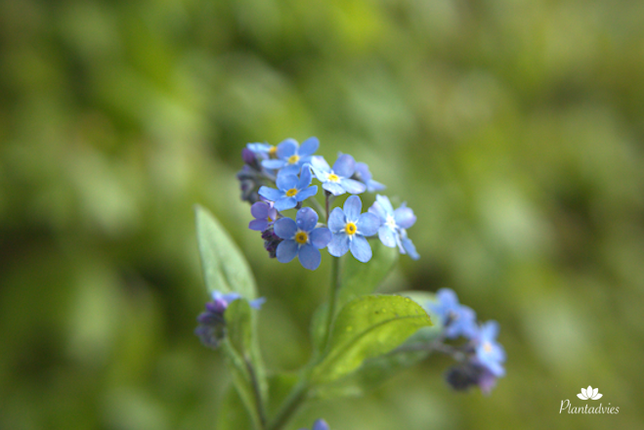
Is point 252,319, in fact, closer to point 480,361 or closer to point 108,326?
point 480,361

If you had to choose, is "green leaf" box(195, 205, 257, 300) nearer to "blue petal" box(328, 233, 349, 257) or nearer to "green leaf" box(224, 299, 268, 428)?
"green leaf" box(224, 299, 268, 428)

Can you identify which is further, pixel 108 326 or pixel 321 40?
pixel 321 40

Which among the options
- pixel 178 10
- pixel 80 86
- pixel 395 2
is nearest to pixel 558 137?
pixel 395 2

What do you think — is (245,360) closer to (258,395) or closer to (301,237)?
(258,395)

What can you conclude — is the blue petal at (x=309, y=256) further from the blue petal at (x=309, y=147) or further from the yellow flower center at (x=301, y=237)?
the blue petal at (x=309, y=147)

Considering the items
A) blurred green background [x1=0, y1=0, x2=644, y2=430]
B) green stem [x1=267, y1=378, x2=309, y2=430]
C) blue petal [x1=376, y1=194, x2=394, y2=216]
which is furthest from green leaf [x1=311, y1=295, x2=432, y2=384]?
blurred green background [x1=0, y1=0, x2=644, y2=430]

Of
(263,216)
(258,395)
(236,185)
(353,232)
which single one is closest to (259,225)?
(263,216)

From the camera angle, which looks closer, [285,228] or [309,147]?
[285,228]
